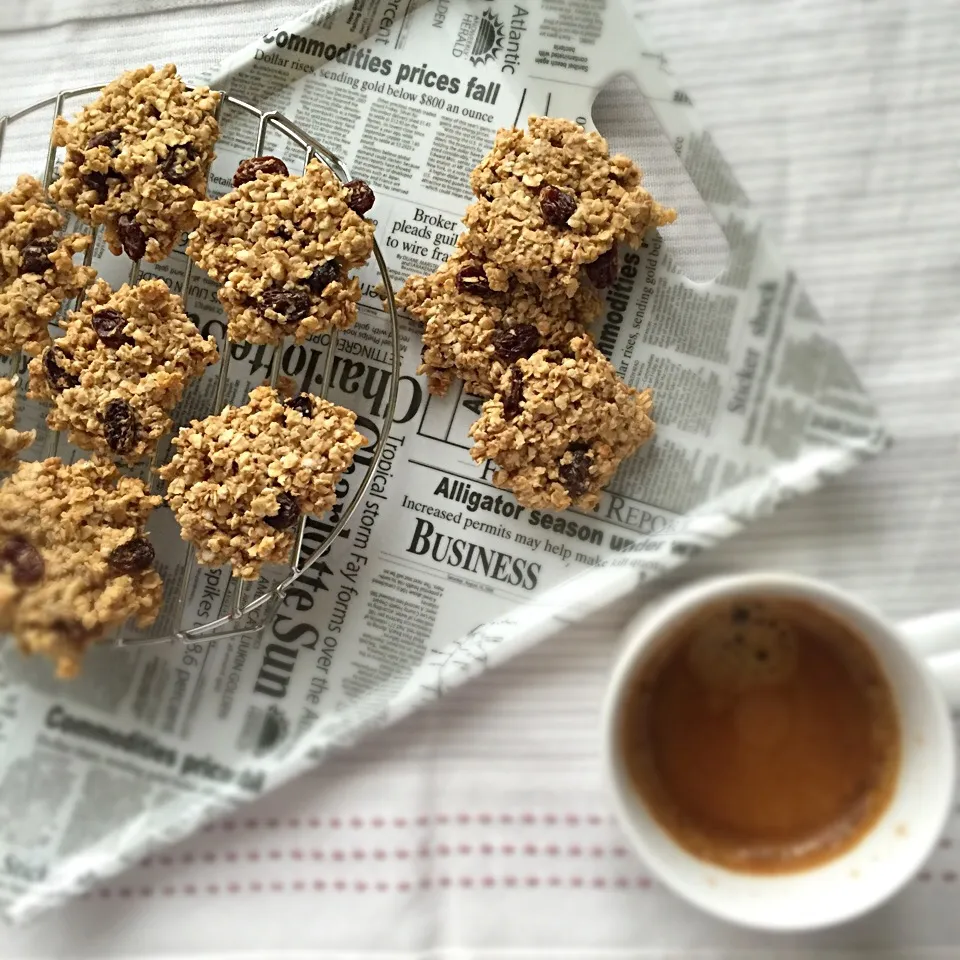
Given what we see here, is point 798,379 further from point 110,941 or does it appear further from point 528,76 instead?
point 110,941

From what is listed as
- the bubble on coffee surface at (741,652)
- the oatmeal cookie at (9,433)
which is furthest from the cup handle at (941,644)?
the oatmeal cookie at (9,433)

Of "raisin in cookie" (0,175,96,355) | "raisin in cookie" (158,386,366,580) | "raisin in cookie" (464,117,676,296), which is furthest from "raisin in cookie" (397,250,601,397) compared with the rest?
"raisin in cookie" (0,175,96,355)

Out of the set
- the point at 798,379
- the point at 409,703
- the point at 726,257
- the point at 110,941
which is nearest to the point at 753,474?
the point at 798,379

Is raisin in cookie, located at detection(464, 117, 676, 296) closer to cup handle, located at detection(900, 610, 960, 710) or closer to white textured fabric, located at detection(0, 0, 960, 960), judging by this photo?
white textured fabric, located at detection(0, 0, 960, 960)

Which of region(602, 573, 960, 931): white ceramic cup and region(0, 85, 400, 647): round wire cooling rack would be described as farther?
region(0, 85, 400, 647): round wire cooling rack

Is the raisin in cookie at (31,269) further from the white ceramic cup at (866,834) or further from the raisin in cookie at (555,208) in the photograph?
the white ceramic cup at (866,834)

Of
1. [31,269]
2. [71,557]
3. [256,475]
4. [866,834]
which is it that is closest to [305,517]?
[256,475]
